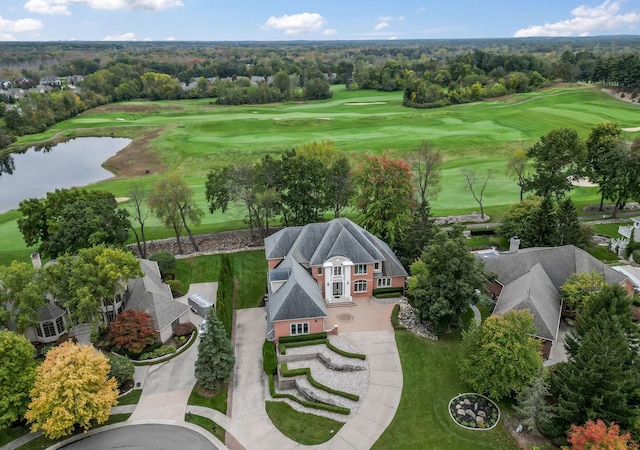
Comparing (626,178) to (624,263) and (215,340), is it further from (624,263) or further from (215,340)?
(215,340)

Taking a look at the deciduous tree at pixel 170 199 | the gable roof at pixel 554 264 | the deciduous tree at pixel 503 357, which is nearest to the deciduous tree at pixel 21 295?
the deciduous tree at pixel 170 199

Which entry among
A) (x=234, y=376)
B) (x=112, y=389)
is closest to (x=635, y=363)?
(x=234, y=376)

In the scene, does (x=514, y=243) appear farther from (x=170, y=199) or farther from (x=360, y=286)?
(x=170, y=199)

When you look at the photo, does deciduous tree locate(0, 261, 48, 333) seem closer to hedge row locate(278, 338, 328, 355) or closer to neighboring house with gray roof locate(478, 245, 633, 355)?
hedge row locate(278, 338, 328, 355)

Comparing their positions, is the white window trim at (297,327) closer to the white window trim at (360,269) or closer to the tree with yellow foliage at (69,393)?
the white window trim at (360,269)

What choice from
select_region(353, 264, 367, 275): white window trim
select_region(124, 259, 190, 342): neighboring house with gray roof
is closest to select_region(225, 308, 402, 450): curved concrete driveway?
select_region(124, 259, 190, 342): neighboring house with gray roof

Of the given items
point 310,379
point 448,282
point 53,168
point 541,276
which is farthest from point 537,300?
point 53,168
